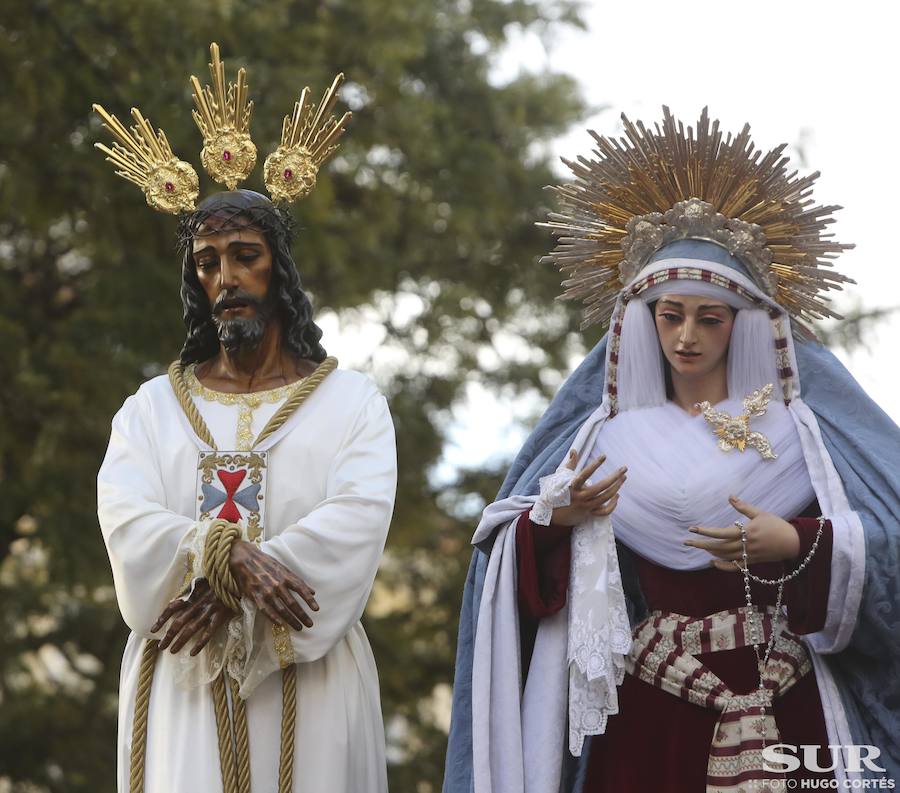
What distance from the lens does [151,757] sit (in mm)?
5008

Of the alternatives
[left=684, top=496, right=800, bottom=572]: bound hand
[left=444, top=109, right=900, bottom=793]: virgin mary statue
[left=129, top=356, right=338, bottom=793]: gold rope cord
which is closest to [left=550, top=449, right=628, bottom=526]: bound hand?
[left=444, top=109, right=900, bottom=793]: virgin mary statue

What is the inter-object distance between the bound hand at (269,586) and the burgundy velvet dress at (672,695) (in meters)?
0.70

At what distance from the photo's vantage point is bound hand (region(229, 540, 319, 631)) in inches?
188

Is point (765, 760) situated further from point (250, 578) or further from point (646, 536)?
point (250, 578)

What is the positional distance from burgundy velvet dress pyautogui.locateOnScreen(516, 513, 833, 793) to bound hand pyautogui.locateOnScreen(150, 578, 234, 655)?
0.92m

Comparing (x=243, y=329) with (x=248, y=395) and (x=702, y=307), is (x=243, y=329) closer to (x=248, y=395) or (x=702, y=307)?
(x=248, y=395)

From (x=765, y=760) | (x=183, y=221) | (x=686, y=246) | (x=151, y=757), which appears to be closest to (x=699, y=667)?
(x=765, y=760)

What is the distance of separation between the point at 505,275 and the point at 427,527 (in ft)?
5.85

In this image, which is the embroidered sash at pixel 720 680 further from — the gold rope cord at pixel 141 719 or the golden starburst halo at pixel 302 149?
the golden starburst halo at pixel 302 149

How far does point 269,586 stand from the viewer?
477cm

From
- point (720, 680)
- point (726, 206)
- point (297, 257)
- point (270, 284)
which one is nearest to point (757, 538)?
point (720, 680)

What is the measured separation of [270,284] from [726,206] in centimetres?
145

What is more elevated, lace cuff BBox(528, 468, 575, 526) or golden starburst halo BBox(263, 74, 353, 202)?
golden starburst halo BBox(263, 74, 353, 202)

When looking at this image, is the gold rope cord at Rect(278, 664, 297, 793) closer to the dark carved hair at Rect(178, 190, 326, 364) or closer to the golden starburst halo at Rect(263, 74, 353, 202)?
the dark carved hair at Rect(178, 190, 326, 364)
